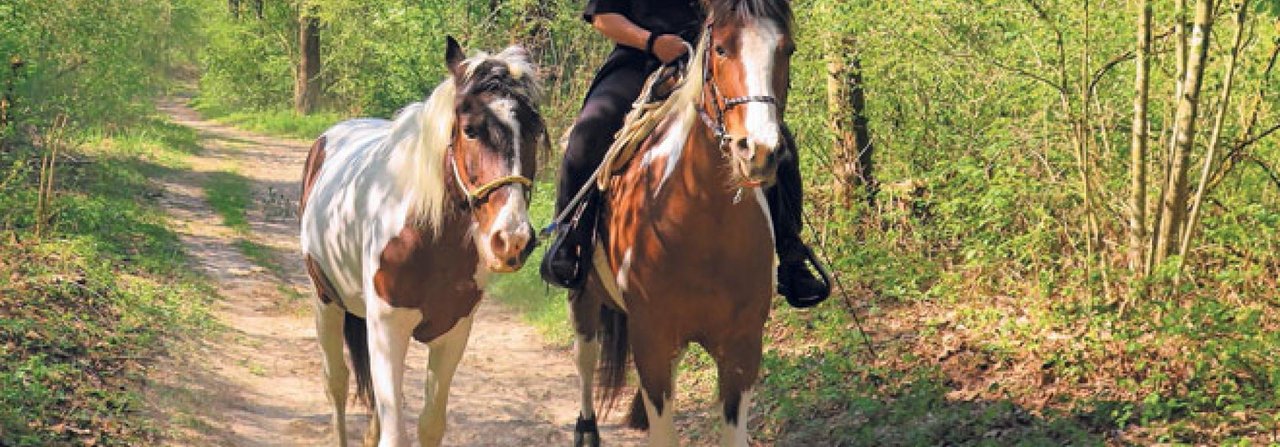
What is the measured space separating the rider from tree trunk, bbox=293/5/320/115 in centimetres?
2859

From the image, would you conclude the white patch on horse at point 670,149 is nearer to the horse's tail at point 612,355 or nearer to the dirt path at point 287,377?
the horse's tail at point 612,355

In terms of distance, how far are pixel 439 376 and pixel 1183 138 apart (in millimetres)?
3985

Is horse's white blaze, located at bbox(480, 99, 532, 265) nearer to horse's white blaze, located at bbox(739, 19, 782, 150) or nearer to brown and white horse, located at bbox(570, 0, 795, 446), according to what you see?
brown and white horse, located at bbox(570, 0, 795, 446)

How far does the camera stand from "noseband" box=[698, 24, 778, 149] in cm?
445

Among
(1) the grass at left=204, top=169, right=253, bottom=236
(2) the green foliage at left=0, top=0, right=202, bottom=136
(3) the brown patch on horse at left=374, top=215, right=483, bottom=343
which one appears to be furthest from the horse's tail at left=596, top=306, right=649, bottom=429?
(1) the grass at left=204, top=169, right=253, bottom=236

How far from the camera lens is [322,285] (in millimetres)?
6680

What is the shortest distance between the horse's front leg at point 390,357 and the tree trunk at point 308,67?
96.5 feet

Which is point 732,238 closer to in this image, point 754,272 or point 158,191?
point 754,272

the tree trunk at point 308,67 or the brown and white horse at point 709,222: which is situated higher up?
the brown and white horse at point 709,222

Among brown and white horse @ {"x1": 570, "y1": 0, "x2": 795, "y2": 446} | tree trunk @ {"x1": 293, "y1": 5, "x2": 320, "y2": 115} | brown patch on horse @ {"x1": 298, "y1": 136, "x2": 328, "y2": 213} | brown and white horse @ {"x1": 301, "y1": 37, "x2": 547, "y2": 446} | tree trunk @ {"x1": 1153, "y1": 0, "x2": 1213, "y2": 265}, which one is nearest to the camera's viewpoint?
brown and white horse @ {"x1": 570, "y1": 0, "x2": 795, "y2": 446}

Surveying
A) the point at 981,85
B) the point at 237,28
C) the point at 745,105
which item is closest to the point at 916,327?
the point at 981,85

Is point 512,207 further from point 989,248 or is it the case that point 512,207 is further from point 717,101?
point 989,248

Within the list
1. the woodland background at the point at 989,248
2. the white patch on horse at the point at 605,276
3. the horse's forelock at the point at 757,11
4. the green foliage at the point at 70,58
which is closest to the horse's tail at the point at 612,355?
the white patch on horse at the point at 605,276

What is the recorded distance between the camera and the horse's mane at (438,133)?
5129 mm
